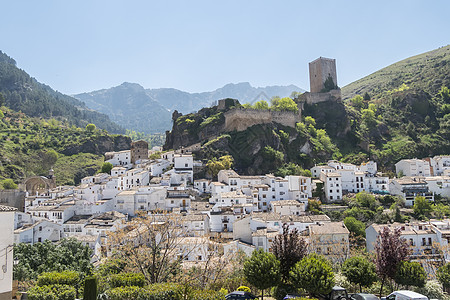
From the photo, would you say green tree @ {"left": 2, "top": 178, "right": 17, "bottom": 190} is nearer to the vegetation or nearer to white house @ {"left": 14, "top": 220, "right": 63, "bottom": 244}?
white house @ {"left": 14, "top": 220, "right": 63, "bottom": 244}

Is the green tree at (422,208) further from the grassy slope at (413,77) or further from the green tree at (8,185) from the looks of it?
the green tree at (8,185)

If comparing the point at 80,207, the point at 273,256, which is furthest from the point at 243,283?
the point at 80,207

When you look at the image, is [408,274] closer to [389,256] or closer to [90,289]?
[389,256]

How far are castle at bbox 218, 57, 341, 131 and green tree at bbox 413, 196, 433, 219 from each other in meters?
32.5

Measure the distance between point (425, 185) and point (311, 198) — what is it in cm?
1737

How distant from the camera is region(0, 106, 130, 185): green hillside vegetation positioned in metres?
73.1

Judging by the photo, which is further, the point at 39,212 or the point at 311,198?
the point at 311,198

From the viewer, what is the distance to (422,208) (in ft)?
164

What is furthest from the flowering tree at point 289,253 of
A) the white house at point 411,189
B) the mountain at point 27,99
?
the mountain at point 27,99

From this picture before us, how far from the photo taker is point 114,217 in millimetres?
43219

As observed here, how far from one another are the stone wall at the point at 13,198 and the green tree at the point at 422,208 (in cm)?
5604

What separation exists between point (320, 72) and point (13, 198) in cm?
7644

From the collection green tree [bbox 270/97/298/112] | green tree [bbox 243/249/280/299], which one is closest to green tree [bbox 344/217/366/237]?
green tree [bbox 243/249/280/299]

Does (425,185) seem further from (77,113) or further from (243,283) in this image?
(77,113)
